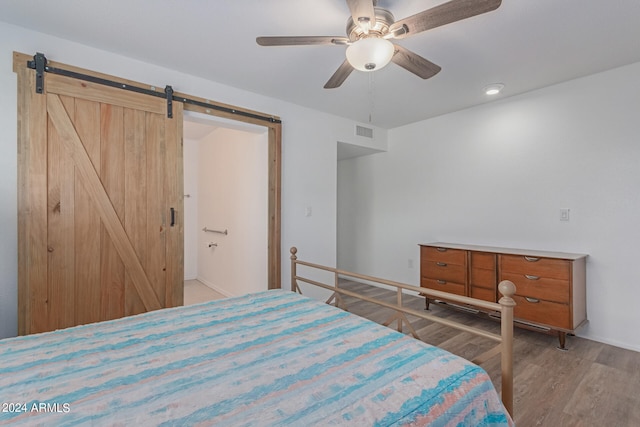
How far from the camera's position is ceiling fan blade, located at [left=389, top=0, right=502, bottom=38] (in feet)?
4.27

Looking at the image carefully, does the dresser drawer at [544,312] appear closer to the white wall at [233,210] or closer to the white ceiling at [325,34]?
the white ceiling at [325,34]

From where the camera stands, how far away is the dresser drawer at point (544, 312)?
2.51m

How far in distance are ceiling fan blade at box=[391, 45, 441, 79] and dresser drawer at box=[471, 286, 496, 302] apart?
88.4 inches

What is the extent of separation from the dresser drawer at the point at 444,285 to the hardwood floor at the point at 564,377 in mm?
429

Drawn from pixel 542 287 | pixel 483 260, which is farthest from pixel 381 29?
pixel 542 287

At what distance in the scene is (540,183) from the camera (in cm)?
305

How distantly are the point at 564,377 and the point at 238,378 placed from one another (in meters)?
2.41

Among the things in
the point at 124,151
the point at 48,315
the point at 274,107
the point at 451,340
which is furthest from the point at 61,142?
the point at 451,340

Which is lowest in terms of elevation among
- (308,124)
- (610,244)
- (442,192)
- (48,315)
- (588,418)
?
(588,418)

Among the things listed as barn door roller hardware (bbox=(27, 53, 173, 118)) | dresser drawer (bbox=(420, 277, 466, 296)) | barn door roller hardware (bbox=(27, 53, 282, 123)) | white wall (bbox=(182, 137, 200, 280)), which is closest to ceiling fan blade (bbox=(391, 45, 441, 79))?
barn door roller hardware (bbox=(27, 53, 282, 123))

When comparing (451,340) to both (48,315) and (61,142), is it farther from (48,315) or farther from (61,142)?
(61,142)

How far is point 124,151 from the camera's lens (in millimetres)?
2365

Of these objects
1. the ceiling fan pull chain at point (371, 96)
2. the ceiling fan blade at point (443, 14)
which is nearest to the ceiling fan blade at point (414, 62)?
the ceiling fan blade at point (443, 14)

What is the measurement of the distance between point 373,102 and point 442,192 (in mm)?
1541
